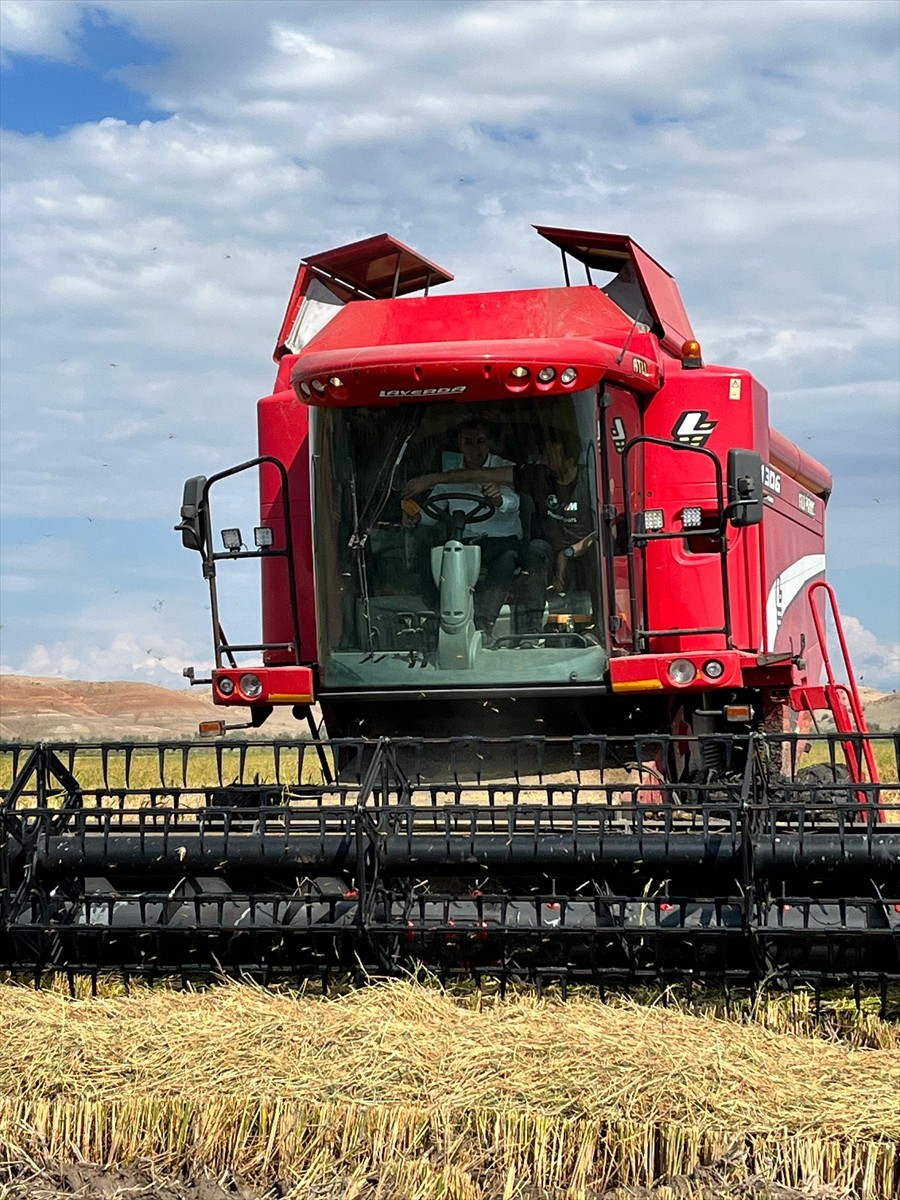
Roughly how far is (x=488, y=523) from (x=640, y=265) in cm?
186

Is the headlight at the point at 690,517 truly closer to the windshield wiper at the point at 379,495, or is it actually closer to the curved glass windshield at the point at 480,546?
the curved glass windshield at the point at 480,546

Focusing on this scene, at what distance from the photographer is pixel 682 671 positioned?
6.71 m

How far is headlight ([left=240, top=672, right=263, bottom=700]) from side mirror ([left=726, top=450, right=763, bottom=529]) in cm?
234

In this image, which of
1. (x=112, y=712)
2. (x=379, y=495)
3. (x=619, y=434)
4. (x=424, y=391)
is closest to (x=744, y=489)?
(x=619, y=434)

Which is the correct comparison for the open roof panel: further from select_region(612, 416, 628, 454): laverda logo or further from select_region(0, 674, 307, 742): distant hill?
select_region(0, 674, 307, 742): distant hill

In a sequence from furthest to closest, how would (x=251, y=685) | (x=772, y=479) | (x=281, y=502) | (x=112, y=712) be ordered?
(x=112, y=712)
(x=772, y=479)
(x=281, y=502)
(x=251, y=685)

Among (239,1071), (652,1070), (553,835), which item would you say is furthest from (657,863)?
(239,1071)

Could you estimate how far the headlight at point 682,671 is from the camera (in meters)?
6.70

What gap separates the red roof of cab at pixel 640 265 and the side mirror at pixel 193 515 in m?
2.36

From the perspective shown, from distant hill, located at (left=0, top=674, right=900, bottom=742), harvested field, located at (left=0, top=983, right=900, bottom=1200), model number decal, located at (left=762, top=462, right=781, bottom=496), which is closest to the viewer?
harvested field, located at (left=0, top=983, right=900, bottom=1200)

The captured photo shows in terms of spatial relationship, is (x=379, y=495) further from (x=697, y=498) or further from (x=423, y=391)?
(x=697, y=498)

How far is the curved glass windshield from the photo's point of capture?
269 inches

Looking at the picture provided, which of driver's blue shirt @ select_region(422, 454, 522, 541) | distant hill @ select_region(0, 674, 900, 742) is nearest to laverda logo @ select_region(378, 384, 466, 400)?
driver's blue shirt @ select_region(422, 454, 522, 541)

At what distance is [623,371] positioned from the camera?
7035 millimetres
